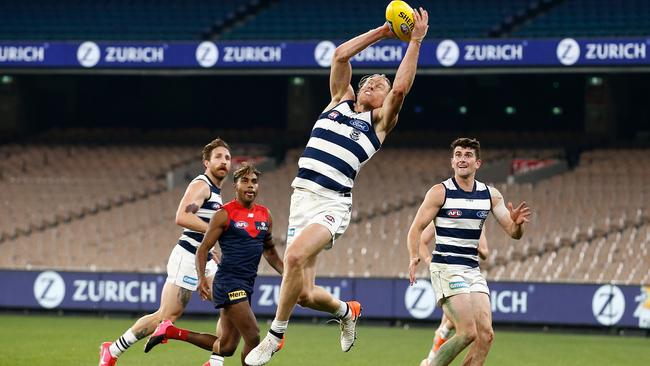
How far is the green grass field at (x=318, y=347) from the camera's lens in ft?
54.0

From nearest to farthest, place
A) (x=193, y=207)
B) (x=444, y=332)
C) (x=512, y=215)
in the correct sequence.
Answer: (x=512, y=215) → (x=193, y=207) → (x=444, y=332)

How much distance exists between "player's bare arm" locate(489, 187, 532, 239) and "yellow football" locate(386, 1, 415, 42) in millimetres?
2013

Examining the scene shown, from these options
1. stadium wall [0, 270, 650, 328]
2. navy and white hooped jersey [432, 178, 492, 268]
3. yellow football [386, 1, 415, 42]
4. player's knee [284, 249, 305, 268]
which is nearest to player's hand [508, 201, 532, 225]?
navy and white hooped jersey [432, 178, 492, 268]

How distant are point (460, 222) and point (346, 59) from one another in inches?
81.6

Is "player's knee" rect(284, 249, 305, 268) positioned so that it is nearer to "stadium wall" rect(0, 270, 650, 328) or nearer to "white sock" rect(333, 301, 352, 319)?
"white sock" rect(333, 301, 352, 319)

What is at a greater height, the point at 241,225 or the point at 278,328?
the point at 241,225

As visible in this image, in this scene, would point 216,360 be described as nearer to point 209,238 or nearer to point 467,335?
point 209,238

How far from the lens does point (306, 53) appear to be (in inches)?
1107

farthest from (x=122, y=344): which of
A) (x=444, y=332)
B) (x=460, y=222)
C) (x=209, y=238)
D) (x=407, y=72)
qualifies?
(x=407, y=72)

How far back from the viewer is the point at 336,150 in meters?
11.4

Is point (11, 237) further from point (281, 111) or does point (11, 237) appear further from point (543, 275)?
point (543, 275)

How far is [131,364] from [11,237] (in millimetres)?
14538

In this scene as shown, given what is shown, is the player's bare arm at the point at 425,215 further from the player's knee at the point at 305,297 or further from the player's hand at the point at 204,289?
the player's hand at the point at 204,289

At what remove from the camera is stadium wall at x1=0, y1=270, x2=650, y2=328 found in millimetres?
22625
